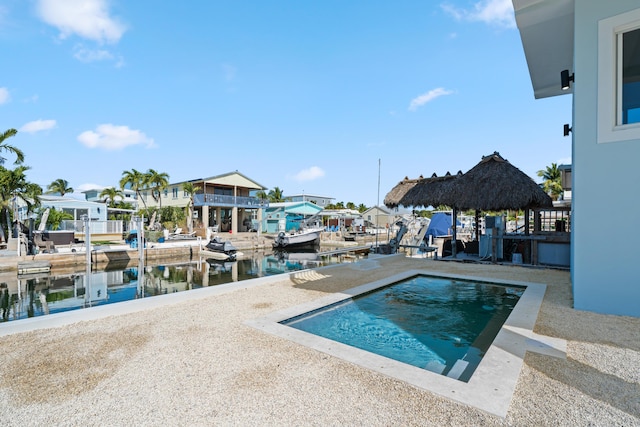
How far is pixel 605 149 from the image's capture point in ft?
15.3

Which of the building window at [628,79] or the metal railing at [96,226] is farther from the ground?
the building window at [628,79]

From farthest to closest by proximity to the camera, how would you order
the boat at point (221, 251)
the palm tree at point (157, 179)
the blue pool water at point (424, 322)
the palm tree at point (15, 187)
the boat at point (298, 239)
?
the palm tree at point (157, 179) → the boat at point (298, 239) → the boat at point (221, 251) → the palm tree at point (15, 187) → the blue pool water at point (424, 322)

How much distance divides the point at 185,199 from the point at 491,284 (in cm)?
2829

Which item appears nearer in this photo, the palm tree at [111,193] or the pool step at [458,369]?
the pool step at [458,369]

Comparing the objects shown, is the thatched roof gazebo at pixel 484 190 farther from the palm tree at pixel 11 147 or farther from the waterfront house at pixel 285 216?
the waterfront house at pixel 285 216

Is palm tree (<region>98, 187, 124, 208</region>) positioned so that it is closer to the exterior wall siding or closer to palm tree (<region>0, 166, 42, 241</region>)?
palm tree (<region>0, 166, 42, 241</region>)

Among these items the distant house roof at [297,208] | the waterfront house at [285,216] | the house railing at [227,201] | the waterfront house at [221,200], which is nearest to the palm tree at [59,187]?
the waterfront house at [221,200]

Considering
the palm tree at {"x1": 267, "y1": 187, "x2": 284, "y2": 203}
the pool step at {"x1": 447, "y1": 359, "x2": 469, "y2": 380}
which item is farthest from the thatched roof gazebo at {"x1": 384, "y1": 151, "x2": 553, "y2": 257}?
the palm tree at {"x1": 267, "y1": 187, "x2": 284, "y2": 203}

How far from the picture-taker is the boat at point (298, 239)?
2394 centimetres

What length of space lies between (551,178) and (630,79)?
3894 cm

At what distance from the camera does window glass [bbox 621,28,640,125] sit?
15.2 ft

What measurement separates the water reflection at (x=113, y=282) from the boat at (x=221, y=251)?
1.34 feet

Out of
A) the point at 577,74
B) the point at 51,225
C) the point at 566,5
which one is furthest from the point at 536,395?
the point at 51,225

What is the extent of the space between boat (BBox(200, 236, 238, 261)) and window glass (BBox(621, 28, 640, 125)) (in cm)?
1757
